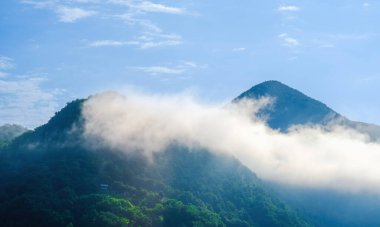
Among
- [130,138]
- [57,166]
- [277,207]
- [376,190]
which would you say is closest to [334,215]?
[376,190]

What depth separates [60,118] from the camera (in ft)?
493

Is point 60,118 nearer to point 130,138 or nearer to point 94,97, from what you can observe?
point 94,97

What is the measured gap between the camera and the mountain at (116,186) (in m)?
92.6

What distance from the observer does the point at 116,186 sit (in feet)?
375

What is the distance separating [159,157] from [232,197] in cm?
2353

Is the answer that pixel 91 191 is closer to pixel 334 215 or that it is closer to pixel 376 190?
pixel 334 215

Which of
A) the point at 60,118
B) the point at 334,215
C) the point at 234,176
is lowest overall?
the point at 334,215

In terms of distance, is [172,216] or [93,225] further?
[172,216]

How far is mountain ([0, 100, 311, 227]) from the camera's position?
92625mm

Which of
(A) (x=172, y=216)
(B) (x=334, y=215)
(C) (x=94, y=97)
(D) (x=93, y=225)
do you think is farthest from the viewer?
(B) (x=334, y=215)

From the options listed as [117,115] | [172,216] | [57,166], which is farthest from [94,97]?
[172,216]

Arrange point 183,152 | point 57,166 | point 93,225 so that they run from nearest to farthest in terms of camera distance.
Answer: point 93,225 → point 57,166 → point 183,152

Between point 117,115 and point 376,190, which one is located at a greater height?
point 117,115

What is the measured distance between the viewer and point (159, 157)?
139 meters
